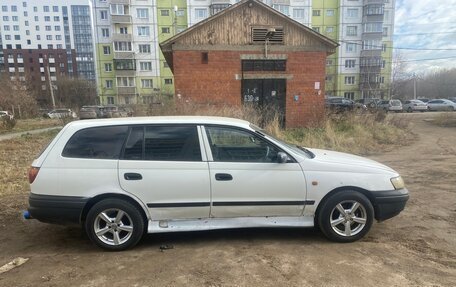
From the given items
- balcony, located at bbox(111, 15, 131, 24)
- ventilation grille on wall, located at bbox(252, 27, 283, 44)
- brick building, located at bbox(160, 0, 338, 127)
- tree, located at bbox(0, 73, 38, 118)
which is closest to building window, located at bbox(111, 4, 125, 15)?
balcony, located at bbox(111, 15, 131, 24)

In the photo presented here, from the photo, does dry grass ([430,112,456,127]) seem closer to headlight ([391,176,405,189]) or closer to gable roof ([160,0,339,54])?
gable roof ([160,0,339,54])

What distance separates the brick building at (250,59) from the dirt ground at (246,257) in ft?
39.3

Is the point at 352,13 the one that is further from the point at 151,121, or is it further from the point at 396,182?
the point at 151,121

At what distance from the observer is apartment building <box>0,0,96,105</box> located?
303 ft

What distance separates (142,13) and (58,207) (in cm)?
5752

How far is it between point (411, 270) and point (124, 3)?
58.9 m

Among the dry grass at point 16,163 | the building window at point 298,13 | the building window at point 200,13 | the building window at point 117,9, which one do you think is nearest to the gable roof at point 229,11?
the dry grass at point 16,163

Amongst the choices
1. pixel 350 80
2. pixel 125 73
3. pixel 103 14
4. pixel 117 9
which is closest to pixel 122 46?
pixel 125 73

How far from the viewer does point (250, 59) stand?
1622cm

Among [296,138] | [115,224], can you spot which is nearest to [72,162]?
[115,224]

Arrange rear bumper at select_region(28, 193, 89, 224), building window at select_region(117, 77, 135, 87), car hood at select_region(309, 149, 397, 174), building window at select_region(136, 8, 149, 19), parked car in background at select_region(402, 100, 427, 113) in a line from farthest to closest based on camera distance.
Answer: building window at select_region(136, 8, 149, 19)
building window at select_region(117, 77, 135, 87)
parked car in background at select_region(402, 100, 427, 113)
car hood at select_region(309, 149, 397, 174)
rear bumper at select_region(28, 193, 89, 224)

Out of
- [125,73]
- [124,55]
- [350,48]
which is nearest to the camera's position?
[124,55]

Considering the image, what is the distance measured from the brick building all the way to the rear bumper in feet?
40.5

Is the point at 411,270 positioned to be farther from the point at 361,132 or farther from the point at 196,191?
the point at 361,132
